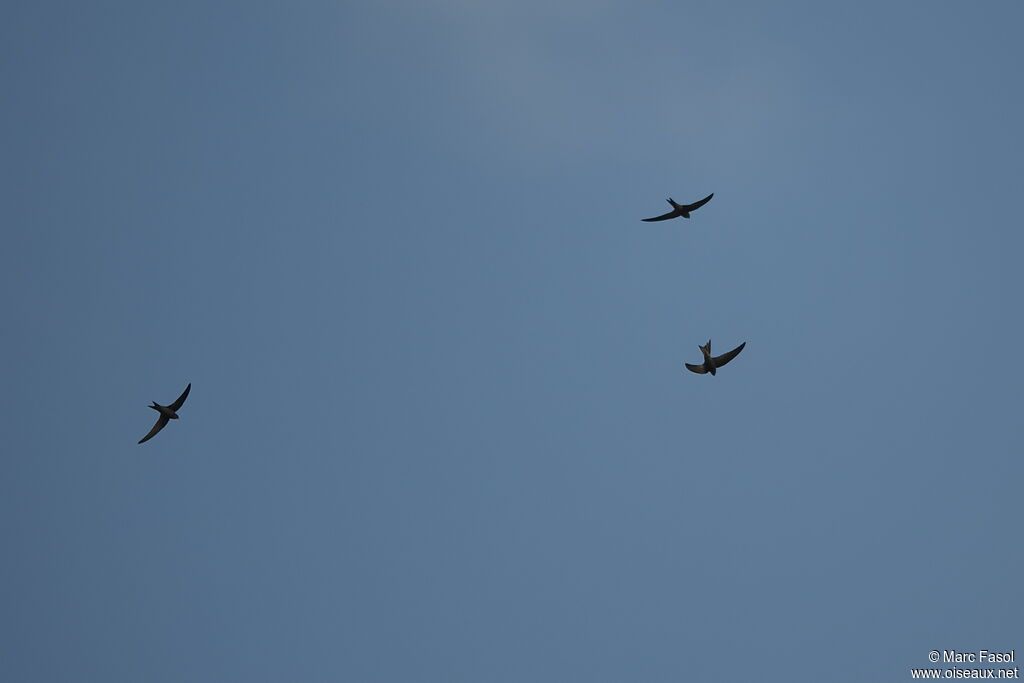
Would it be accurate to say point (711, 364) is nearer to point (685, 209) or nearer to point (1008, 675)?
point (685, 209)

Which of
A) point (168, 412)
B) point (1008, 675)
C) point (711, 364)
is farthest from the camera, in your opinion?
point (1008, 675)

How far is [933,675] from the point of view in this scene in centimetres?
7162

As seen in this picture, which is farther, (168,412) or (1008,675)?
(1008,675)

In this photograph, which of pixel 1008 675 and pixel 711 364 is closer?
pixel 711 364

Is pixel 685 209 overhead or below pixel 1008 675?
overhead

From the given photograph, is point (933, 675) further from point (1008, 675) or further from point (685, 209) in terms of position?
point (685, 209)

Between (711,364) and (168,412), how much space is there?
34.1 meters

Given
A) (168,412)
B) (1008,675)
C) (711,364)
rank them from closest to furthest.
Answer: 1. (711,364)
2. (168,412)
3. (1008,675)

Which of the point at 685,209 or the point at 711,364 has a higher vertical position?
the point at 685,209

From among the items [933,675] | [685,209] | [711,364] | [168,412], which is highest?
[685,209]

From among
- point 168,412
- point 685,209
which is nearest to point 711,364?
point 685,209

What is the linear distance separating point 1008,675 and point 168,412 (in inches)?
2497

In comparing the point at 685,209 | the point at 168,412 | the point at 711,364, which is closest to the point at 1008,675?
the point at 711,364

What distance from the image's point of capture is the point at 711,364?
179 feet
